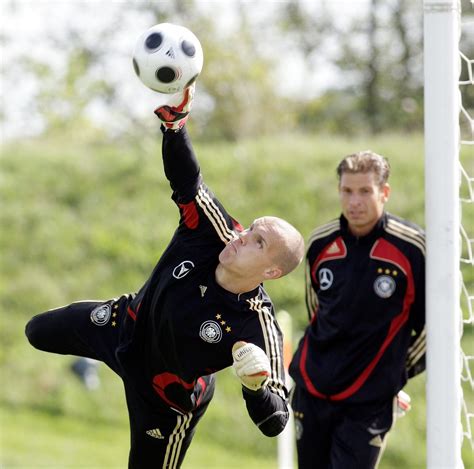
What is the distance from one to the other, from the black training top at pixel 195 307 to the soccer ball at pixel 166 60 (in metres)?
0.29

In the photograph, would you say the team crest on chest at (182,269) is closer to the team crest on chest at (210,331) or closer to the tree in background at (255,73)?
the team crest on chest at (210,331)

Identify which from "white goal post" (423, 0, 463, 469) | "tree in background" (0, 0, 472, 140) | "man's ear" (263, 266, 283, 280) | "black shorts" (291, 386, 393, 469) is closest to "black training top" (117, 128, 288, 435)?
"man's ear" (263, 266, 283, 280)

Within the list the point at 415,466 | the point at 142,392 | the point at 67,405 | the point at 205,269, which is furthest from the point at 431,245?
the point at 67,405

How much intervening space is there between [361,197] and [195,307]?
121 centimetres

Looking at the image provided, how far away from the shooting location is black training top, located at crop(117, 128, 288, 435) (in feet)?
14.5

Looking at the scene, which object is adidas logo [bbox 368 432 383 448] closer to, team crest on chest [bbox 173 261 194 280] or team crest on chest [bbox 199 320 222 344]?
team crest on chest [bbox 199 320 222 344]

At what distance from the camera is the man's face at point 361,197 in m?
5.07

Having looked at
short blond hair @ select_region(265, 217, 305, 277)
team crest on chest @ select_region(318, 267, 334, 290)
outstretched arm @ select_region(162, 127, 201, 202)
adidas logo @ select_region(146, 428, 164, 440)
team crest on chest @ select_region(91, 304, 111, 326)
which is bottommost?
adidas logo @ select_region(146, 428, 164, 440)

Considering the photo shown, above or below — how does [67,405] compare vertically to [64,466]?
above

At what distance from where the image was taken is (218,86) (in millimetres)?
20766

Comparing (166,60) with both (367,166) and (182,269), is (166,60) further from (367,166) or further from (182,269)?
(367,166)

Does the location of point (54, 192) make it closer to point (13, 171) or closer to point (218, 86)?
point (13, 171)

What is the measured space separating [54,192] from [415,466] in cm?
812

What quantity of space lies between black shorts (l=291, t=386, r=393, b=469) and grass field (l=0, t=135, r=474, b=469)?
15.9 feet
